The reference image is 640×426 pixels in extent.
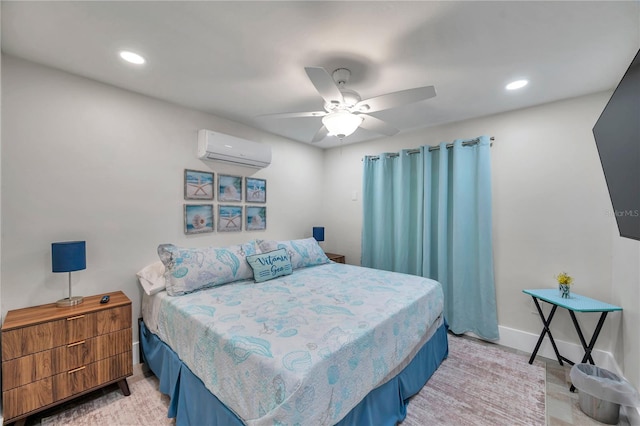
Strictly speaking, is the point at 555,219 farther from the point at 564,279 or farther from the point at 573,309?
the point at 573,309

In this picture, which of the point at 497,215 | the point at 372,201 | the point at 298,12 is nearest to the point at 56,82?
the point at 298,12

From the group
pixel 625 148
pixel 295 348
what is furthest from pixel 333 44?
pixel 295 348

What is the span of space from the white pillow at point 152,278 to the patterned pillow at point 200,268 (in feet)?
0.41

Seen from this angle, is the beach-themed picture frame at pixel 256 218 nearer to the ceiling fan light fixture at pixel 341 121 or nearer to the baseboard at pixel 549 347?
the ceiling fan light fixture at pixel 341 121

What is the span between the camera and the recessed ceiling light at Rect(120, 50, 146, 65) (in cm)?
186

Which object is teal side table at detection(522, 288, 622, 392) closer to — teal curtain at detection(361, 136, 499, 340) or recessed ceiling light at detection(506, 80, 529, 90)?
teal curtain at detection(361, 136, 499, 340)

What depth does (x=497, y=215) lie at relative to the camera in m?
2.90

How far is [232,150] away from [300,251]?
1.39 m

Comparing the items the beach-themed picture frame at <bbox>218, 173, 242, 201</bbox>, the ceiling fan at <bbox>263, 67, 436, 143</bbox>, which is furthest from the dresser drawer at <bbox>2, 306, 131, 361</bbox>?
the ceiling fan at <bbox>263, 67, 436, 143</bbox>

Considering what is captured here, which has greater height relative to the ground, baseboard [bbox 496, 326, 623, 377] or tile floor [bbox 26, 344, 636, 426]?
baseboard [bbox 496, 326, 623, 377]

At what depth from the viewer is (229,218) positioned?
319 centimetres

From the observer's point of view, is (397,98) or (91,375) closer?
(397,98)

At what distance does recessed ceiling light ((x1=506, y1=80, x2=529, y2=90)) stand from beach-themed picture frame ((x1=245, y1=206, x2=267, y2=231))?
9.44 ft

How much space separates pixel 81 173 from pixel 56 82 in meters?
0.70
